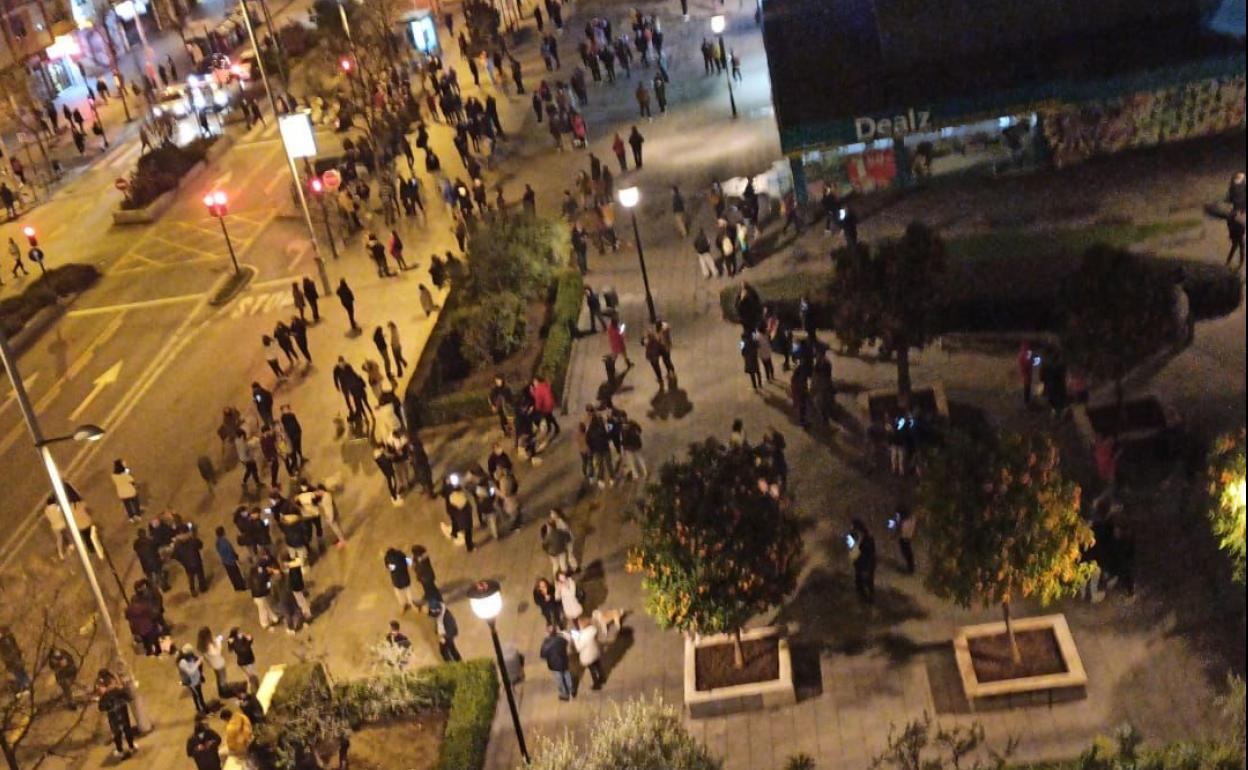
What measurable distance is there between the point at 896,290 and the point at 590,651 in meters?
7.10

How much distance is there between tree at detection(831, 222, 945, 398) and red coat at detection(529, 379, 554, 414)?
18.0 ft

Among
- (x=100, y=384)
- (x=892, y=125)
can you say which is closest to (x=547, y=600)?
(x=892, y=125)

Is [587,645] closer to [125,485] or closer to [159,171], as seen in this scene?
[125,485]

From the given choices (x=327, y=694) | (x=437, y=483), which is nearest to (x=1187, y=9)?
(x=437, y=483)

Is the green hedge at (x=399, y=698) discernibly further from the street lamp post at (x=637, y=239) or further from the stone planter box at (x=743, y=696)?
the street lamp post at (x=637, y=239)

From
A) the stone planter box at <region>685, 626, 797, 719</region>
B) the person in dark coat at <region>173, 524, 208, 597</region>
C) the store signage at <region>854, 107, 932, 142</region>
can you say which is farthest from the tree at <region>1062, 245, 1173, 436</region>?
the person in dark coat at <region>173, 524, 208, 597</region>

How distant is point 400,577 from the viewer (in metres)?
17.9

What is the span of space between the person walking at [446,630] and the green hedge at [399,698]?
0.39 m

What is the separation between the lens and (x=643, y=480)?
796 inches

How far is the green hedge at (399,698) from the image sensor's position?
1530cm

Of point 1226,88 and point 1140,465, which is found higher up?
point 1226,88

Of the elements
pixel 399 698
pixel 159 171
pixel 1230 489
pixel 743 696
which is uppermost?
pixel 159 171

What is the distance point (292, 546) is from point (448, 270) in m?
8.74

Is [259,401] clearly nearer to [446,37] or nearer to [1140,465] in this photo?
[1140,465]
